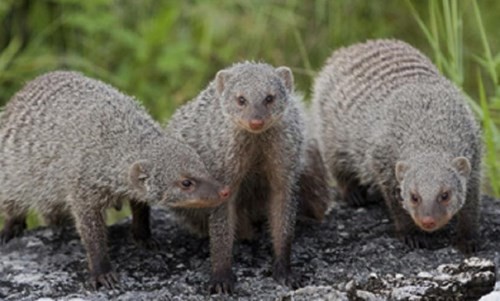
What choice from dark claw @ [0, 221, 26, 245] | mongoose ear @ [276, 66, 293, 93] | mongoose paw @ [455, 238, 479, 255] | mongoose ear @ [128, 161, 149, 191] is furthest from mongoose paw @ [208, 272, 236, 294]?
dark claw @ [0, 221, 26, 245]

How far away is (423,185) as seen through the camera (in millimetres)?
4156

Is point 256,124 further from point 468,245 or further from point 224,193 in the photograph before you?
point 468,245

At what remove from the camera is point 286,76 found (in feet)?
14.1

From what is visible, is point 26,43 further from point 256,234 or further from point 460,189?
point 460,189

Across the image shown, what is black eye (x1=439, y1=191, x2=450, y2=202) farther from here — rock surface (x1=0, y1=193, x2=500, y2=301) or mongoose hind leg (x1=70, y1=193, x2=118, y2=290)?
mongoose hind leg (x1=70, y1=193, x2=118, y2=290)

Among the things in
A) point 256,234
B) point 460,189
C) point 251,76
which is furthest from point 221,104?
point 460,189

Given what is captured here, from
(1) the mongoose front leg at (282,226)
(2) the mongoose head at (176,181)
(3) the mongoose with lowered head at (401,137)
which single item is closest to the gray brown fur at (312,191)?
(3) the mongoose with lowered head at (401,137)

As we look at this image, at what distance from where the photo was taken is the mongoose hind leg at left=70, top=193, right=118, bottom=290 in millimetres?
4145

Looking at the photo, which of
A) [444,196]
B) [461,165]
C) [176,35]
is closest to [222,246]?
[444,196]

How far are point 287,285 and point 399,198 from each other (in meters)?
0.63

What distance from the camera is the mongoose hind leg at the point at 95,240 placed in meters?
4.14

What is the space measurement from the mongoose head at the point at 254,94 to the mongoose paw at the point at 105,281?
72 cm

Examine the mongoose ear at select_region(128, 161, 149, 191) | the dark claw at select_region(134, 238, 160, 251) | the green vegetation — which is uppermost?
the green vegetation

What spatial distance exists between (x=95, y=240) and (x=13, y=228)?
0.70 m
